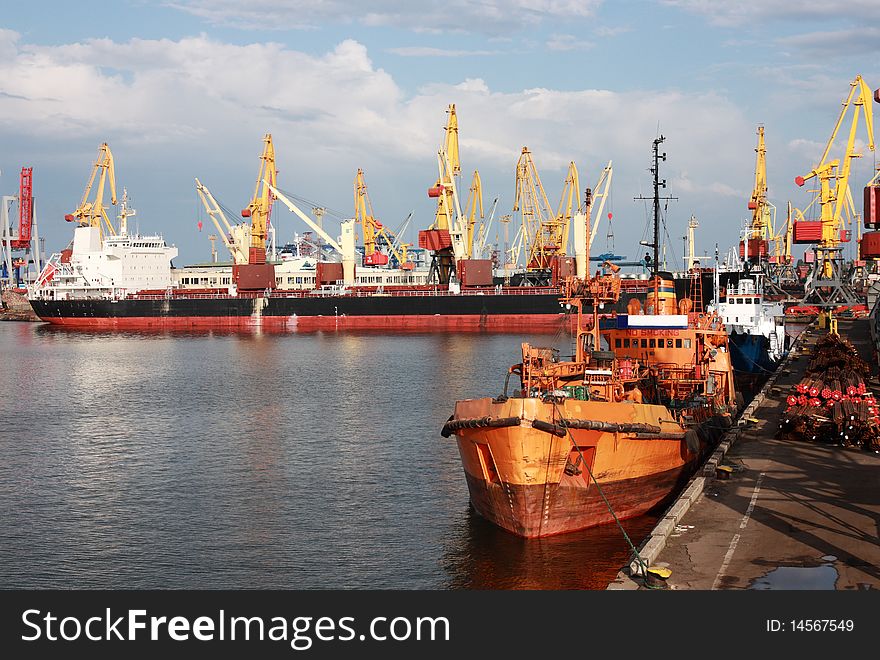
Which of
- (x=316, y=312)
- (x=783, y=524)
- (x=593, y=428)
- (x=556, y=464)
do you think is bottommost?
(x=783, y=524)

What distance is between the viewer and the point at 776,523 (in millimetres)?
18484

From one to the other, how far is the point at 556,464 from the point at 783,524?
520 centimetres

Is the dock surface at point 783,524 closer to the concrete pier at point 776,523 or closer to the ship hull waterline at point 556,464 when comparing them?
the concrete pier at point 776,523

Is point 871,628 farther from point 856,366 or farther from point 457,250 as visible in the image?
point 457,250

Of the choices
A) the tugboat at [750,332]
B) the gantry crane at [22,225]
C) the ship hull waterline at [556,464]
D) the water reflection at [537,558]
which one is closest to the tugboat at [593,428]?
the ship hull waterline at [556,464]

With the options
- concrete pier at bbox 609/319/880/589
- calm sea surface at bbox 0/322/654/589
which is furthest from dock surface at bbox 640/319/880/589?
calm sea surface at bbox 0/322/654/589

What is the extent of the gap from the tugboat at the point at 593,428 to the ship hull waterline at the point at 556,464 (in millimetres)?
29

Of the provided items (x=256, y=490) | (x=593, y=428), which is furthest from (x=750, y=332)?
(x=593, y=428)

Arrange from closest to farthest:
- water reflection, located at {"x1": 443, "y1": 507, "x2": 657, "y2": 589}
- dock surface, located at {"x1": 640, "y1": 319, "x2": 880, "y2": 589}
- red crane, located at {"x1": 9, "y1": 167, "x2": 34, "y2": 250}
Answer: dock surface, located at {"x1": 640, "y1": 319, "x2": 880, "y2": 589} → water reflection, located at {"x1": 443, "y1": 507, "x2": 657, "y2": 589} → red crane, located at {"x1": 9, "y1": 167, "x2": 34, "y2": 250}

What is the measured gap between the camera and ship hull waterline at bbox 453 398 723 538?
2136 cm

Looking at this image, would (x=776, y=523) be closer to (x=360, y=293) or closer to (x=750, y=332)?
(x=750, y=332)

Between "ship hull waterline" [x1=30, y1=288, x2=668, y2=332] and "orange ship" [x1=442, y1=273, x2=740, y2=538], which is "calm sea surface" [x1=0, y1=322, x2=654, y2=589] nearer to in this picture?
"orange ship" [x1=442, y1=273, x2=740, y2=538]

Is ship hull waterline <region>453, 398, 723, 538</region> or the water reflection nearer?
the water reflection

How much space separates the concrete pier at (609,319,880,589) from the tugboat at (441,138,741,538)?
166cm
